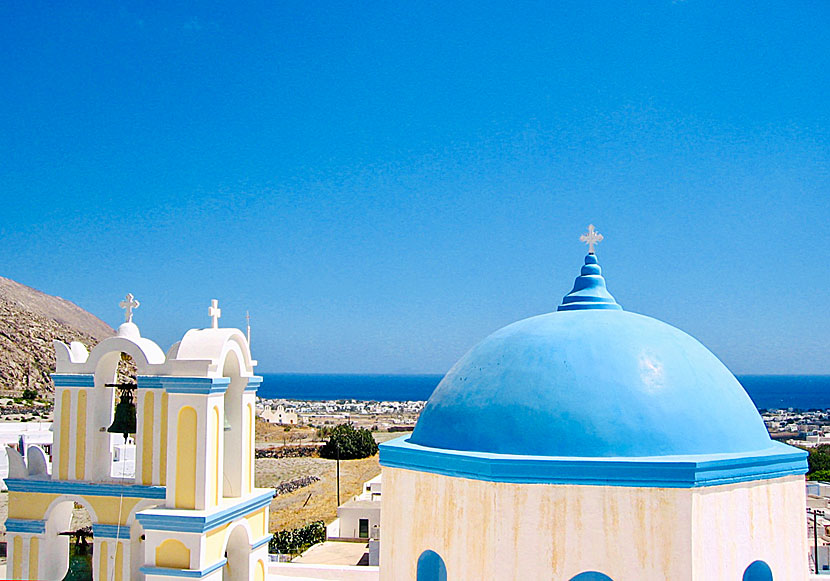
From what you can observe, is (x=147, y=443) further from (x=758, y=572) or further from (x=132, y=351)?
(x=758, y=572)

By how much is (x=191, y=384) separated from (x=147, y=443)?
3.08 ft

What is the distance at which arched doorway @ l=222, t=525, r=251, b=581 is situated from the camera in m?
7.96

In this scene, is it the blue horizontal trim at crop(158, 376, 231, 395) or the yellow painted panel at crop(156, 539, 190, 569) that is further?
the blue horizontal trim at crop(158, 376, 231, 395)

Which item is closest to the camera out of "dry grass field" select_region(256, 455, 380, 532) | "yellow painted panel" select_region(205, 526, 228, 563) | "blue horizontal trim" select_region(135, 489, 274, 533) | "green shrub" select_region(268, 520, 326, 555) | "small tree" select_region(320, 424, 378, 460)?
"blue horizontal trim" select_region(135, 489, 274, 533)

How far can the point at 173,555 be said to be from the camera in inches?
277

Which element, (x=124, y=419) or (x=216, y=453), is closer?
(x=216, y=453)

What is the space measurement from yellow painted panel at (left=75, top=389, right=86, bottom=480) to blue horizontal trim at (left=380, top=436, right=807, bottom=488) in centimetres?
423

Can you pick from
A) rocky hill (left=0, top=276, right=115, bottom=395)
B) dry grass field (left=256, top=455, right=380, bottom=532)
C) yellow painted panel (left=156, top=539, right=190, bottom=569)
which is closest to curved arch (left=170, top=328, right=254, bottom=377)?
yellow painted panel (left=156, top=539, right=190, bottom=569)

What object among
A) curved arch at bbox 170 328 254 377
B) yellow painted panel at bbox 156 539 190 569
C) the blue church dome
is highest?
curved arch at bbox 170 328 254 377

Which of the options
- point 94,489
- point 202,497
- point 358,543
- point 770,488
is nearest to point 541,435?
point 770,488

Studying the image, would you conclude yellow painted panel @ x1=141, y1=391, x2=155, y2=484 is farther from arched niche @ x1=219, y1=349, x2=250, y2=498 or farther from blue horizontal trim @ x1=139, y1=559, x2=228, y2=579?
blue horizontal trim @ x1=139, y1=559, x2=228, y2=579

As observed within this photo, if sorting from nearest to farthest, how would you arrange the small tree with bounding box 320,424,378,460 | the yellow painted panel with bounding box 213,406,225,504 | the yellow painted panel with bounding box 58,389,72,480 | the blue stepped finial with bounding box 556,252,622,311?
the blue stepped finial with bounding box 556,252,622,311
the yellow painted panel with bounding box 213,406,225,504
the yellow painted panel with bounding box 58,389,72,480
the small tree with bounding box 320,424,378,460

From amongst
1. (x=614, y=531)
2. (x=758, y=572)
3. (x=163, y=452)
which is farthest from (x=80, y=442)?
(x=758, y=572)

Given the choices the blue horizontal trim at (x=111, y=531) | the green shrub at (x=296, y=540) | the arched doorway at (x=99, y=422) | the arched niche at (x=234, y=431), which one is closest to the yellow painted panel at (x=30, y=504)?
the arched doorway at (x=99, y=422)
